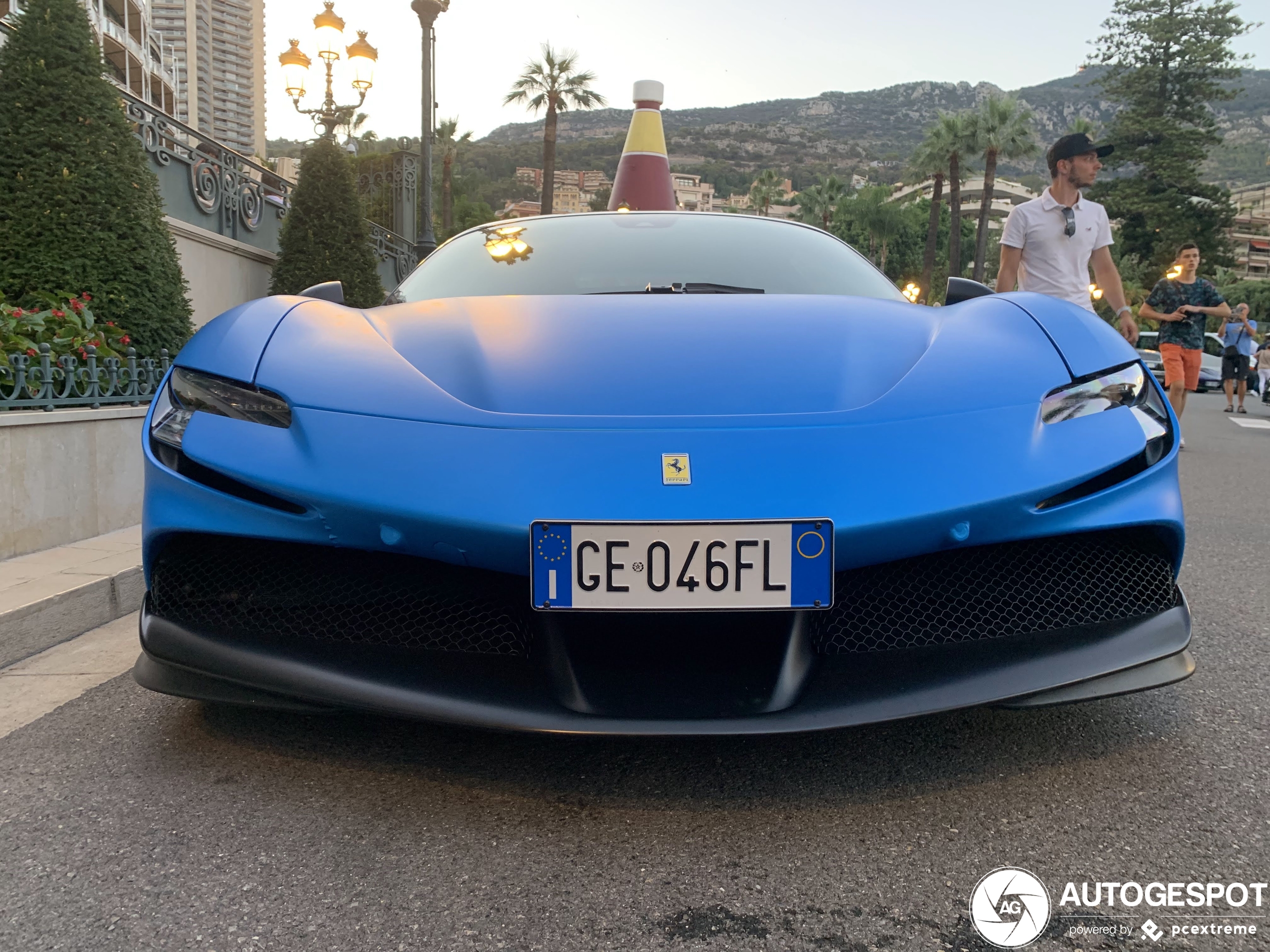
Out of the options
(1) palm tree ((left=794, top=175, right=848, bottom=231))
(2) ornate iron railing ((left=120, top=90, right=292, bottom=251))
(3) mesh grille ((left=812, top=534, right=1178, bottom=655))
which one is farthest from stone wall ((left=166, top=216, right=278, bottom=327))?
(1) palm tree ((left=794, top=175, right=848, bottom=231))

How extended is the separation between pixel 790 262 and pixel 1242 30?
55054 mm

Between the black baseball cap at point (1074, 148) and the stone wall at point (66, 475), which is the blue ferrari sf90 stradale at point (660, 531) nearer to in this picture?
the stone wall at point (66, 475)

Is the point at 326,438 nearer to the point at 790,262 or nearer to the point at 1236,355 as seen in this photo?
the point at 790,262

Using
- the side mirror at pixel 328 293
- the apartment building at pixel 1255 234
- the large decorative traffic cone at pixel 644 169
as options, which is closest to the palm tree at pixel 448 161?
the large decorative traffic cone at pixel 644 169

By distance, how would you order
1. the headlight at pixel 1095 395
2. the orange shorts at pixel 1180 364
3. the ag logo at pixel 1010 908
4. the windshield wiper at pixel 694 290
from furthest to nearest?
the orange shorts at pixel 1180 364, the windshield wiper at pixel 694 290, the headlight at pixel 1095 395, the ag logo at pixel 1010 908

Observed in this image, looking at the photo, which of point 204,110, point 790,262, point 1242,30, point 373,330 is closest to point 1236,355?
point 790,262

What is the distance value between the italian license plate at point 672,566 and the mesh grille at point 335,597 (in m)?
0.19

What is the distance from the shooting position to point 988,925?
4.26ft

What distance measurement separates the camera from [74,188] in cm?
508

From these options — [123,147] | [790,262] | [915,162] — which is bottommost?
[790,262]

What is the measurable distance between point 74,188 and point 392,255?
989 centimetres

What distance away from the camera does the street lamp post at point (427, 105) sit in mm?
10391

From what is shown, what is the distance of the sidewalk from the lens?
273cm

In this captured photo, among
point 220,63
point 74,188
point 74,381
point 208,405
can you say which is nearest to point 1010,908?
point 208,405
